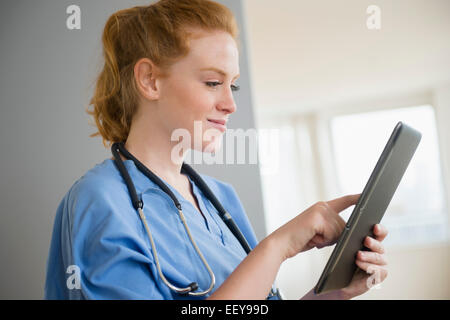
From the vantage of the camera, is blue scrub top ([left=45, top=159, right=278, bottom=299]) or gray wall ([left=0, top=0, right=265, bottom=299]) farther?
gray wall ([left=0, top=0, right=265, bottom=299])

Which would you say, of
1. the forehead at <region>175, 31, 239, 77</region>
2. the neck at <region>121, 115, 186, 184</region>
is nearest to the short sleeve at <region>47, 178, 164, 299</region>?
the neck at <region>121, 115, 186, 184</region>

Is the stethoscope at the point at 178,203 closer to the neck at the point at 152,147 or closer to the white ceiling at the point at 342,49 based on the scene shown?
the neck at the point at 152,147

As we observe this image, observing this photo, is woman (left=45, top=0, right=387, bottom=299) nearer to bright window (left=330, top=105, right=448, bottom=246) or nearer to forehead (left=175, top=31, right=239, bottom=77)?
forehead (left=175, top=31, right=239, bottom=77)

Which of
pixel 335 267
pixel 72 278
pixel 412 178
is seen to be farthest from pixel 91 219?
pixel 412 178

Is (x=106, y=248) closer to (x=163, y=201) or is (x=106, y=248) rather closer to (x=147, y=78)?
(x=163, y=201)

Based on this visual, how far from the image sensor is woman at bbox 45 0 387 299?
1.55 feet

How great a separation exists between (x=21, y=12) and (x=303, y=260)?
13.3 feet

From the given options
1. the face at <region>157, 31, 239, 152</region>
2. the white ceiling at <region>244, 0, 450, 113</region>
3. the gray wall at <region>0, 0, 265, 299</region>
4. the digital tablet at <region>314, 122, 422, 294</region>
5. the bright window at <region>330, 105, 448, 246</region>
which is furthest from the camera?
the bright window at <region>330, 105, 448, 246</region>

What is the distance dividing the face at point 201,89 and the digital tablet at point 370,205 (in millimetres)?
249

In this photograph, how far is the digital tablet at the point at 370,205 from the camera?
18.0 inches

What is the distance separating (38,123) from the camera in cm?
81

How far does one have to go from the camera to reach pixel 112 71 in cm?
66

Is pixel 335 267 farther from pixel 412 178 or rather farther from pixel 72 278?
pixel 412 178

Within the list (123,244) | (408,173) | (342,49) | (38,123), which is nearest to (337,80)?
(342,49)
